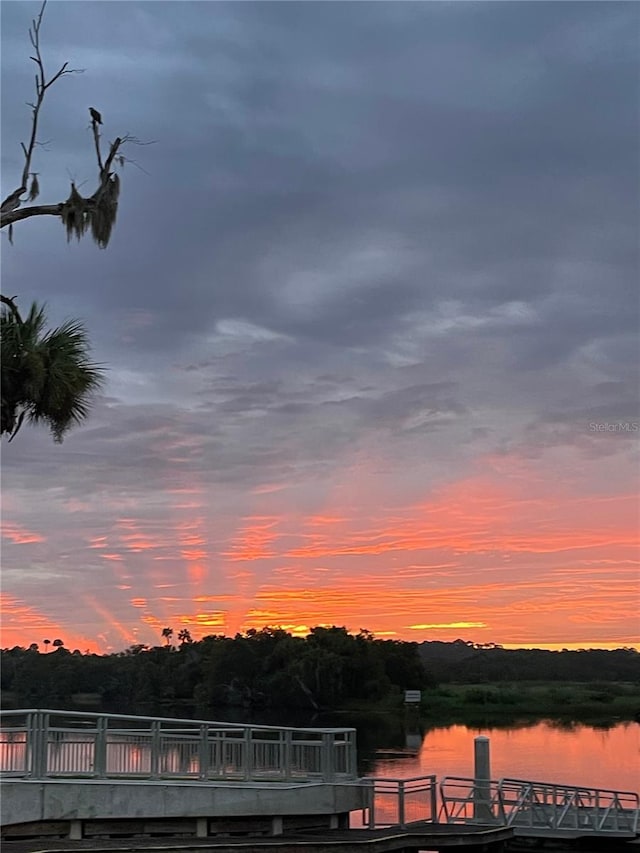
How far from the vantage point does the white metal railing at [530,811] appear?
27898 millimetres

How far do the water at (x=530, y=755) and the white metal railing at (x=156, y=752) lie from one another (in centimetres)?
3495

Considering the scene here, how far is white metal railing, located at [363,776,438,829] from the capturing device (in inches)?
993

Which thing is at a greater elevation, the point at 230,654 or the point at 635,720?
the point at 230,654

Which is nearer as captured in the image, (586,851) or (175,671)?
(586,851)

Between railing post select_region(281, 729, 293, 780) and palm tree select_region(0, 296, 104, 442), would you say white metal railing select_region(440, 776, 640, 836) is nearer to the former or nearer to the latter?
railing post select_region(281, 729, 293, 780)

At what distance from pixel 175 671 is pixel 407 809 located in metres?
114

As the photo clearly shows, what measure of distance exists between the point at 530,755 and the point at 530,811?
51879 mm

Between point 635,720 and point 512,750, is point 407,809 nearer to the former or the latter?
point 512,750

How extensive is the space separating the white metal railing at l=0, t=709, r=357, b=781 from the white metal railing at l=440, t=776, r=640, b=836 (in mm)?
3569

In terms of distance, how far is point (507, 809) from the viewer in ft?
99.9

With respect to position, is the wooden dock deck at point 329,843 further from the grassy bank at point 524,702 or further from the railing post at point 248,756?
the grassy bank at point 524,702

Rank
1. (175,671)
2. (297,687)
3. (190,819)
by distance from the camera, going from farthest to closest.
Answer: (175,671) → (297,687) → (190,819)

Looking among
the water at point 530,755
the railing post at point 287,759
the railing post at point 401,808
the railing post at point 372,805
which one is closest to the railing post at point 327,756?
the railing post at point 287,759

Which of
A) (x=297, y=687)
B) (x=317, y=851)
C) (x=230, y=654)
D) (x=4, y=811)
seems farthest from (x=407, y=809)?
(x=230, y=654)
